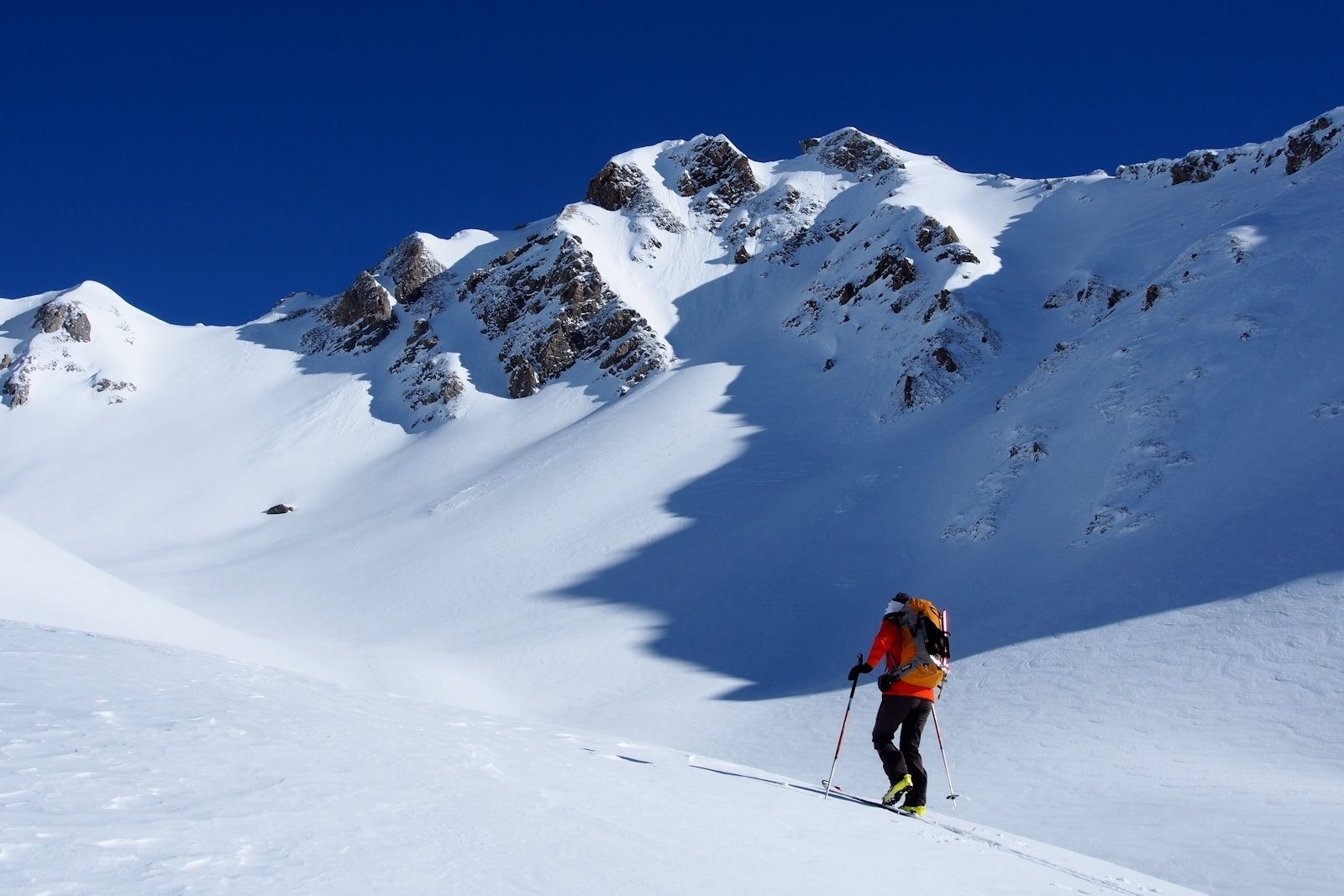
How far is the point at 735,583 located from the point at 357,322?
192 ft

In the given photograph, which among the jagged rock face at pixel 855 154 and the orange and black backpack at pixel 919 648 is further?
the jagged rock face at pixel 855 154

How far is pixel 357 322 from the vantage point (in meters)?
75.4

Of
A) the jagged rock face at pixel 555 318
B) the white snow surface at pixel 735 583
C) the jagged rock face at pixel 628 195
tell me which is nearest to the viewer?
the white snow surface at pixel 735 583

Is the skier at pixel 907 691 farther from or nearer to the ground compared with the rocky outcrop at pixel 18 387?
nearer to the ground

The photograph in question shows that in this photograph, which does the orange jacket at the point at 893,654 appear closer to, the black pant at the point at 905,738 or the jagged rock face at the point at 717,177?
the black pant at the point at 905,738

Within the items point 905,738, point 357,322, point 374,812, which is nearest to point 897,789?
point 905,738

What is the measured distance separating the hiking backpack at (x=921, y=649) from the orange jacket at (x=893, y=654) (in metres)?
0.02

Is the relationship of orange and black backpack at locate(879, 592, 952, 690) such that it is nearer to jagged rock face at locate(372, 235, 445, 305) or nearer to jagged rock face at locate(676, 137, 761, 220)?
jagged rock face at locate(372, 235, 445, 305)

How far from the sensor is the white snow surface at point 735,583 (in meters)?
5.19

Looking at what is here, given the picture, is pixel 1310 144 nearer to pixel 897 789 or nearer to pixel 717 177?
pixel 897 789

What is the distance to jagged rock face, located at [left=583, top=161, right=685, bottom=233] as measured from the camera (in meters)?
77.9

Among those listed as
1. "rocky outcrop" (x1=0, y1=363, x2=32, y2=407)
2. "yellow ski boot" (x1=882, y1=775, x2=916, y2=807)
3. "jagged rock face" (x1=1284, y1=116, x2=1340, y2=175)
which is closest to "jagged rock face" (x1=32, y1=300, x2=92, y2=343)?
"rocky outcrop" (x1=0, y1=363, x2=32, y2=407)

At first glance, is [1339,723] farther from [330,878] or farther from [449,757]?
[330,878]

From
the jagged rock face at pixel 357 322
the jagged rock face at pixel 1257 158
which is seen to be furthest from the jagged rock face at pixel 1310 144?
the jagged rock face at pixel 357 322
